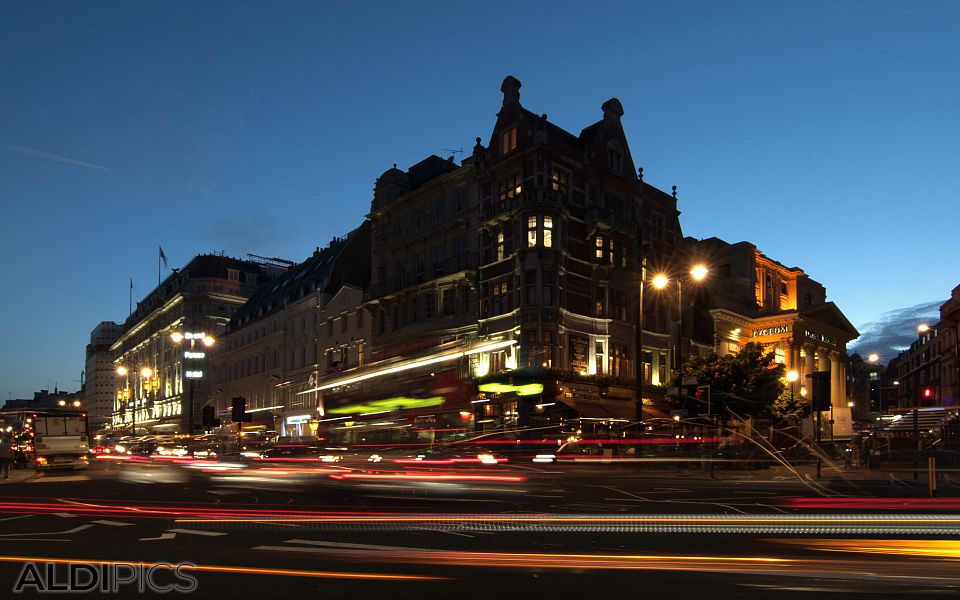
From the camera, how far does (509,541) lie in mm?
10969

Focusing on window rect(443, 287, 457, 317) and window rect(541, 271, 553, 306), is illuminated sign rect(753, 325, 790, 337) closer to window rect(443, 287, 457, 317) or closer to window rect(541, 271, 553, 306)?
window rect(541, 271, 553, 306)

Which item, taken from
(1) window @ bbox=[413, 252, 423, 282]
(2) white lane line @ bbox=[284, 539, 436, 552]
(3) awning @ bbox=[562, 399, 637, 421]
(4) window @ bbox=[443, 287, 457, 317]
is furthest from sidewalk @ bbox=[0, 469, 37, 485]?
(1) window @ bbox=[413, 252, 423, 282]

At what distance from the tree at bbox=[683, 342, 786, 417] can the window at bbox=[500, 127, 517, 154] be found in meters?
17.3

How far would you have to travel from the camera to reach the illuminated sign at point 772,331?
217ft

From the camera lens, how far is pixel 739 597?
7.23 m

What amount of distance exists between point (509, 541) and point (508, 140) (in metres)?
40.3

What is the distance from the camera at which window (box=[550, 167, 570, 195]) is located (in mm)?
46688

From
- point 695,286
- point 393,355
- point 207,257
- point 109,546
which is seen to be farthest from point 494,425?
point 207,257

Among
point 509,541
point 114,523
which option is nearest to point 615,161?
point 114,523

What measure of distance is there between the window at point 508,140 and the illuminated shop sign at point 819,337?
34.5 meters

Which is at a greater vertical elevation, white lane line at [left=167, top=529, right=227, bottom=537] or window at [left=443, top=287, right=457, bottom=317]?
window at [left=443, top=287, right=457, bottom=317]

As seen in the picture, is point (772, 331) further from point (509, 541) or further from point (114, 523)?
point (114, 523)

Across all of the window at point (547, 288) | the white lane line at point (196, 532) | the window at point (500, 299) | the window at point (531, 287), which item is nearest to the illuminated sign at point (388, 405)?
the window at point (500, 299)

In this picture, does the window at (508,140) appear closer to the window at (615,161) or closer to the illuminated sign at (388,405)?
the window at (615,161)
